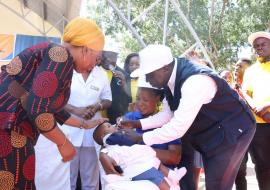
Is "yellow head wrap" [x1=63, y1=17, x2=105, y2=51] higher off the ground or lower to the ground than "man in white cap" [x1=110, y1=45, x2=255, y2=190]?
higher

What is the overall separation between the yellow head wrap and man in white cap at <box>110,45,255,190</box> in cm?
51

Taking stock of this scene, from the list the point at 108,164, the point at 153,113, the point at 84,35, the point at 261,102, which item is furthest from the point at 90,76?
the point at 84,35

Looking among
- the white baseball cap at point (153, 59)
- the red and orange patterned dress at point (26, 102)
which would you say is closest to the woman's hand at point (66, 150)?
the red and orange patterned dress at point (26, 102)

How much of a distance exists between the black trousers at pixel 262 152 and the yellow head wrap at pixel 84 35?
95.3 inches

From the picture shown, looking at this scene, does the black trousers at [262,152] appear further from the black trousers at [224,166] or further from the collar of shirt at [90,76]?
the collar of shirt at [90,76]

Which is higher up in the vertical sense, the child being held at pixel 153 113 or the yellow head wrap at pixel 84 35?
the yellow head wrap at pixel 84 35

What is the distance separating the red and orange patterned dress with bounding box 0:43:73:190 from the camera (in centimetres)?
201

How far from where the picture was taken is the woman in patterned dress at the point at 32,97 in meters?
2.01

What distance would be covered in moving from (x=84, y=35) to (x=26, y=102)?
0.47 m

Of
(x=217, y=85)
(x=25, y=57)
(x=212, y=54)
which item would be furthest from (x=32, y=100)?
(x=212, y=54)

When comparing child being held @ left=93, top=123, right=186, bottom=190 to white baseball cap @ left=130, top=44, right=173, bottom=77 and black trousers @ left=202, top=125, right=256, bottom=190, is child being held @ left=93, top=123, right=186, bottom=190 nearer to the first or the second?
black trousers @ left=202, top=125, right=256, bottom=190

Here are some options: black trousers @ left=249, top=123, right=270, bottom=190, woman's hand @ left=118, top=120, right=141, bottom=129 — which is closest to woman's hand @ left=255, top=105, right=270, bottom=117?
black trousers @ left=249, top=123, right=270, bottom=190

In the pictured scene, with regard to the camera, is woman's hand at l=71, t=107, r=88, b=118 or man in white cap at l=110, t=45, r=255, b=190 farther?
woman's hand at l=71, t=107, r=88, b=118

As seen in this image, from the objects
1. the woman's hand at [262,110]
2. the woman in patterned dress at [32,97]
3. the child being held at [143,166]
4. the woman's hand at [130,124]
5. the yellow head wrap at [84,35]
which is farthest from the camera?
the woman's hand at [262,110]
